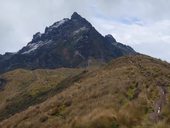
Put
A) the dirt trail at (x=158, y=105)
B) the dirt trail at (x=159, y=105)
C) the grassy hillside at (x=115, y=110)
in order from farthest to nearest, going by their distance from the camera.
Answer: the dirt trail at (x=159, y=105), the dirt trail at (x=158, y=105), the grassy hillside at (x=115, y=110)

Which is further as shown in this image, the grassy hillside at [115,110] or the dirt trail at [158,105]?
the dirt trail at [158,105]

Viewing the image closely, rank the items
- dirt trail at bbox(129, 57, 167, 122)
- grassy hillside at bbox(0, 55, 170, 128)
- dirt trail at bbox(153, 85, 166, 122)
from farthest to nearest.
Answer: dirt trail at bbox(153, 85, 166, 122)
dirt trail at bbox(129, 57, 167, 122)
grassy hillside at bbox(0, 55, 170, 128)

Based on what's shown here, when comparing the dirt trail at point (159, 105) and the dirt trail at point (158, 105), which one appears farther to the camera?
the dirt trail at point (159, 105)

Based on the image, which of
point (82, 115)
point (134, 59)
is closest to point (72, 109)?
point (82, 115)

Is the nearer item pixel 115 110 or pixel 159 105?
pixel 115 110

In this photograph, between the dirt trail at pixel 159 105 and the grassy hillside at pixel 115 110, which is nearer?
the grassy hillside at pixel 115 110

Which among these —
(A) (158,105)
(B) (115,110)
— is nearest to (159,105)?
(A) (158,105)

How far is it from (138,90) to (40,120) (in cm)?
1294

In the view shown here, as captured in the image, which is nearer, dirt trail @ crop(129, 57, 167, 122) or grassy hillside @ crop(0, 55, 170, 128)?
grassy hillside @ crop(0, 55, 170, 128)

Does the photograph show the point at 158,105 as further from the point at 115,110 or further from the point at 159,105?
the point at 115,110

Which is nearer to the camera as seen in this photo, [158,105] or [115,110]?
[115,110]

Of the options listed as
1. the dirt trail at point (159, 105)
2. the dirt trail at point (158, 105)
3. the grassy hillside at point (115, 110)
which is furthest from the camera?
the dirt trail at point (159, 105)

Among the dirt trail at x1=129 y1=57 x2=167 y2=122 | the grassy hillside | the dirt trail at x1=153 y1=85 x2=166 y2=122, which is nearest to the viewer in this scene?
the grassy hillside

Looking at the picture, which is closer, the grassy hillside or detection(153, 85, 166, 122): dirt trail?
the grassy hillside
